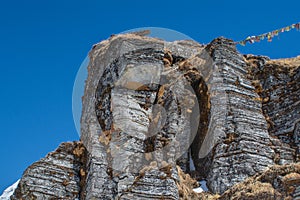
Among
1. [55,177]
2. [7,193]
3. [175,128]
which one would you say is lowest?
[55,177]

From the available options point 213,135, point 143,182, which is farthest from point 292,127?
point 143,182

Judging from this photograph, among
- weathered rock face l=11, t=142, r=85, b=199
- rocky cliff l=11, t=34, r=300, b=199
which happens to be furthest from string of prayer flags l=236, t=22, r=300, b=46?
weathered rock face l=11, t=142, r=85, b=199

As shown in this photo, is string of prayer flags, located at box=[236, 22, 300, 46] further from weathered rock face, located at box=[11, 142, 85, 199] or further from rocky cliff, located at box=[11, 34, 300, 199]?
weathered rock face, located at box=[11, 142, 85, 199]

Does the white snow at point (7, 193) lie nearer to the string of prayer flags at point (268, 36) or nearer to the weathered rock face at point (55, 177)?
the weathered rock face at point (55, 177)

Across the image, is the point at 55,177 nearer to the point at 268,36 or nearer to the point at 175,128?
the point at 175,128

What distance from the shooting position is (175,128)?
25.4 m

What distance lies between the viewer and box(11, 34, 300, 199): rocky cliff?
22734mm

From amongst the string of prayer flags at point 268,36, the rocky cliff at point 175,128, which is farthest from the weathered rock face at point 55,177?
the string of prayer flags at point 268,36

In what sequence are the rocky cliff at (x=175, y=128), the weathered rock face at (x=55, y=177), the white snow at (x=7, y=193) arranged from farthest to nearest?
the white snow at (x=7, y=193) < the weathered rock face at (x=55, y=177) < the rocky cliff at (x=175, y=128)

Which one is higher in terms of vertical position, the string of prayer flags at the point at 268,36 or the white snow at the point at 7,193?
the string of prayer flags at the point at 268,36

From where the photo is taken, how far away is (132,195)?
20.4 meters

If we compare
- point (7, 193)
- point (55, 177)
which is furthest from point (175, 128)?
point (7, 193)

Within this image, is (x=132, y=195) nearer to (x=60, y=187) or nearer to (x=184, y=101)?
(x=60, y=187)

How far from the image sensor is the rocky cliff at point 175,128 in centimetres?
2273
